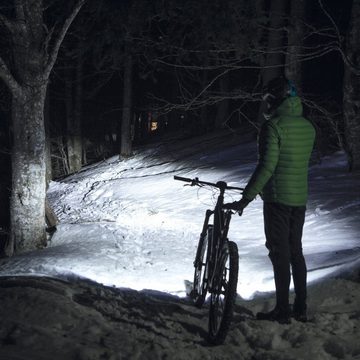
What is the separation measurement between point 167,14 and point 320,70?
29.5 feet

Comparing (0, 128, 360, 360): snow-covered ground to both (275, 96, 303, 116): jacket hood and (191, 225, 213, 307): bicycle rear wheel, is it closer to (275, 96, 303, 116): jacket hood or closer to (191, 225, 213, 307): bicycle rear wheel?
(191, 225, 213, 307): bicycle rear wheel

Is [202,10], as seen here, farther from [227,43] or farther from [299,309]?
[299,309]

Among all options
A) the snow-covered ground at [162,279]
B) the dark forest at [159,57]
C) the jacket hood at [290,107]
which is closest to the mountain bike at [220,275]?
the snow-covered ground at [162,279]

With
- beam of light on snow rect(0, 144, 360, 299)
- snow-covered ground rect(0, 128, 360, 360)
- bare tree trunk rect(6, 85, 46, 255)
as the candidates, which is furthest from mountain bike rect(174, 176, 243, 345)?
bare tree trunk rect(6, 85, 46, 255)

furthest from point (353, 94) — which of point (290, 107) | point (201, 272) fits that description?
point (290, 107)

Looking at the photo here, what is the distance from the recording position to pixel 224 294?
4.23m

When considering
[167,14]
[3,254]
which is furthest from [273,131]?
[167,14]

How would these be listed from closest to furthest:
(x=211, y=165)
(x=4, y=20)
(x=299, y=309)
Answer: (x=299, y=309)
(x=4, y=20)
(x=211, y=165)

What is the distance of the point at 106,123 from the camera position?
115ft

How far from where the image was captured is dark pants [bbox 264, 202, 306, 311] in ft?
14.1

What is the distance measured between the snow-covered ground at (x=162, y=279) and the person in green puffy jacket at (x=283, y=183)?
1.42ft

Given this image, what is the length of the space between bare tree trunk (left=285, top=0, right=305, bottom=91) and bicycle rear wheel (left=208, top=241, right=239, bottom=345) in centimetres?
898

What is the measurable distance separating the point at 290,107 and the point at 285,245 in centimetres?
125

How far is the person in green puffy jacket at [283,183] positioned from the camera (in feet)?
13.6
